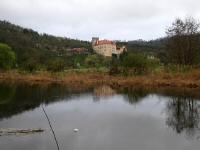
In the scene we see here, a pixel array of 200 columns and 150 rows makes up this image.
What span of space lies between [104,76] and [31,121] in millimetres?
28705

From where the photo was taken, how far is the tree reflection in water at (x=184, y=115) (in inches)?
715

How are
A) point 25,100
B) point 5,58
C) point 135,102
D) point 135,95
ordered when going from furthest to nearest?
point 5,58 < point 135,95 < point 25,100 < point 135,102

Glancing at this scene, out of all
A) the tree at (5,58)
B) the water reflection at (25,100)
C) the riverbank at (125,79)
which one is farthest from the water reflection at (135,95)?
the tree at (5,58)

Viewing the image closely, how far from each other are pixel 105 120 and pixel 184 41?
31497mm

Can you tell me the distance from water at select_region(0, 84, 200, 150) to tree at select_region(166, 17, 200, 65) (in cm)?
1779

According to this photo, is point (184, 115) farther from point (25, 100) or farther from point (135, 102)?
point (25, 100)

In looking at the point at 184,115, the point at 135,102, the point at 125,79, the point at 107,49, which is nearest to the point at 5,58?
the point at 125,79

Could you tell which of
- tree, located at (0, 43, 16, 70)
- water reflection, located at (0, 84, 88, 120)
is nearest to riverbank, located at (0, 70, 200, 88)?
water reflection, located at (0, 84, 88, 120)

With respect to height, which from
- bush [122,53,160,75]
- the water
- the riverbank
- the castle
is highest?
the castle

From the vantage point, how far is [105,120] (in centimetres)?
2005

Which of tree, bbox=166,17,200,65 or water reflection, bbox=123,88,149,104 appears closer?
water reflection, bbox=123,88,149,104

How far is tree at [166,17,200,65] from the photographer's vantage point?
4853 cm

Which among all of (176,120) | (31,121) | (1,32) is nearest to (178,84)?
(176,120)

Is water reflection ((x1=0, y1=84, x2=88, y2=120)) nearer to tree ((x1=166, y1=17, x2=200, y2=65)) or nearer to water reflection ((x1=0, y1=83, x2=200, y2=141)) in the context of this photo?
water reflection ((x1=0, y1=83, x2=200, y2=141))
